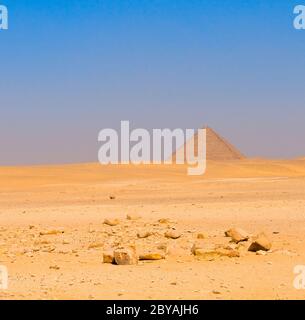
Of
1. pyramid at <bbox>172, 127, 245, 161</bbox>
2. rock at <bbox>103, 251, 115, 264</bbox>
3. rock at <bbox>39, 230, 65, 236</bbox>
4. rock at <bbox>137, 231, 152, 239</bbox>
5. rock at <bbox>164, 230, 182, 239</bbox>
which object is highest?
rock at <bbox>103, 251, 115, 264</bbox>

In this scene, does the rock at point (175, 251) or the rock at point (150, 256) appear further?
the rock at point (175, 251)

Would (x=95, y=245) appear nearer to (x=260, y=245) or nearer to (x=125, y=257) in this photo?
(x=125, y=257)

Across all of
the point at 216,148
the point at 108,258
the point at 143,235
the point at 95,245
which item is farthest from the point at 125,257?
the point at 216,148

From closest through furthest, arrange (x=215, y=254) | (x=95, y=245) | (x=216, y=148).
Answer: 1. (x=215, y=254)
2. (x=95, y=245)
3. (x=216, y=148)

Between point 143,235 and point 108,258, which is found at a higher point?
point 108,258

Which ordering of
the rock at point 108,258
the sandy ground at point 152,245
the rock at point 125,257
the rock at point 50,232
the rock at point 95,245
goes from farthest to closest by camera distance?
the rock at point 50,232, the rock at point 95,245, the rock at point 108,258, the rock at point 125,257, the sandy ground at point 152,245

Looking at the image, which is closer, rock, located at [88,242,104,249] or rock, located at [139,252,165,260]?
rock, located at [139,252,165,260]

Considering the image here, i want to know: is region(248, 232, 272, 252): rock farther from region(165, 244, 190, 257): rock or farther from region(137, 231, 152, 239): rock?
region(137, 231, 152, 239): rock

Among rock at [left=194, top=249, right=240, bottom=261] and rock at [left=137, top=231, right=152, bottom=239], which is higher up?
rock at [left=194, top=249, right=240, bottom=261]

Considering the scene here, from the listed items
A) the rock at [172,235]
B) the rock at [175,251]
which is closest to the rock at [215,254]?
the rock at [175,251]

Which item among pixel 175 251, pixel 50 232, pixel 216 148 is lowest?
pixel 216 148

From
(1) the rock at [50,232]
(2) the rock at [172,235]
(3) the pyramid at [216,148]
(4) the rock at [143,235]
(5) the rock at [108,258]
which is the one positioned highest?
(5) the rock at [108,258]

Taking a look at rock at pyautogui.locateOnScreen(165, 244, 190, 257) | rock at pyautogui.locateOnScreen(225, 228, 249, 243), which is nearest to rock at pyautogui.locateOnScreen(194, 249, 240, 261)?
rock at pyautogui.locateOnScreen(165, 244, 190, 257)

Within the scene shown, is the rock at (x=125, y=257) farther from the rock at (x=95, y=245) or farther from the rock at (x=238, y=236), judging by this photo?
the rock at (x=238, y=236)
